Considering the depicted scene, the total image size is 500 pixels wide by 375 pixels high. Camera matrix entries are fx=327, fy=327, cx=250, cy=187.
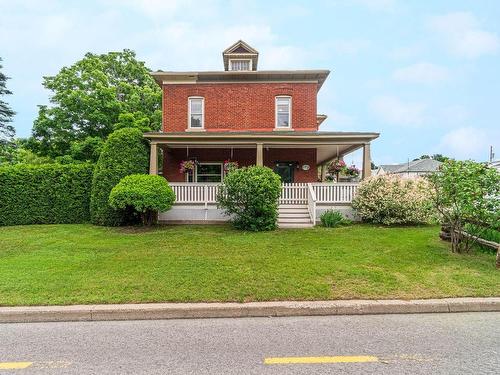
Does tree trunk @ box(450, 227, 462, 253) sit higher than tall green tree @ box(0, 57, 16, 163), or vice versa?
tall green tree @ box(0, 57, 16, 163)

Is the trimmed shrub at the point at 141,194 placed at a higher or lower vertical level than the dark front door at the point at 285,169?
lower

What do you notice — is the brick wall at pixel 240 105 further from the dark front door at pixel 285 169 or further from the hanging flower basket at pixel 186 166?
the hanging flower basket at pixel 186 166

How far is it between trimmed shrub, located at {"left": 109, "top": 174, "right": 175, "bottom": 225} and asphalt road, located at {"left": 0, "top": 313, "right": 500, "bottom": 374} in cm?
705

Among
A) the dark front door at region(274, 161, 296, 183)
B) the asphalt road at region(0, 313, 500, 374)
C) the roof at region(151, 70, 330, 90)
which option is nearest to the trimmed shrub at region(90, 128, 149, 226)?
the roof at region(151, 70, 330, 90)

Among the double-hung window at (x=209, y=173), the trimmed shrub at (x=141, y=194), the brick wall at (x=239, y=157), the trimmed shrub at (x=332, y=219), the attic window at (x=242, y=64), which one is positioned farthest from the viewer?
the attic window at (x=242, y=64)

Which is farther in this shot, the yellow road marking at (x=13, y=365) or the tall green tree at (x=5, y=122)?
the tall green tree at (x=5, y=122)

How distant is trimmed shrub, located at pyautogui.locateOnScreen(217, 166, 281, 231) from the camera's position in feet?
→ 37.7

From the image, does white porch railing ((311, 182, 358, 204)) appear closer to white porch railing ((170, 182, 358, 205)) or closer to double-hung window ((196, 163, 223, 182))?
white porch railing ((170, 182, 358, 205))

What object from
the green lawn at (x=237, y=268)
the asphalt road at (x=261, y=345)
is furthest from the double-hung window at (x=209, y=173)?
the asphalt road at (x=261, y=345)

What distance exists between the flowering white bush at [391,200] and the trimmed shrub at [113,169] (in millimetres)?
9202

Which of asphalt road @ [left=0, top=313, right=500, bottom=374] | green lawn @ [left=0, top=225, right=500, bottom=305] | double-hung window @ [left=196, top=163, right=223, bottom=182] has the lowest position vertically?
asphalt road @ [left=0, top=313, right=500, bottom=374]

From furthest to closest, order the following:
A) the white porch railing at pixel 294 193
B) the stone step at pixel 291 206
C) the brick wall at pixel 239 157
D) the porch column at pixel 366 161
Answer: the brick wall at pixel 239 157 < the white porch railing at pixel 294 193 < the porch column at pixel 366 161 < the stone step at pixel 291 206

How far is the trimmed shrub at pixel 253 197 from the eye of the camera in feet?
37.7

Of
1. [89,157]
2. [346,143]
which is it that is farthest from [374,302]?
[89,157]
